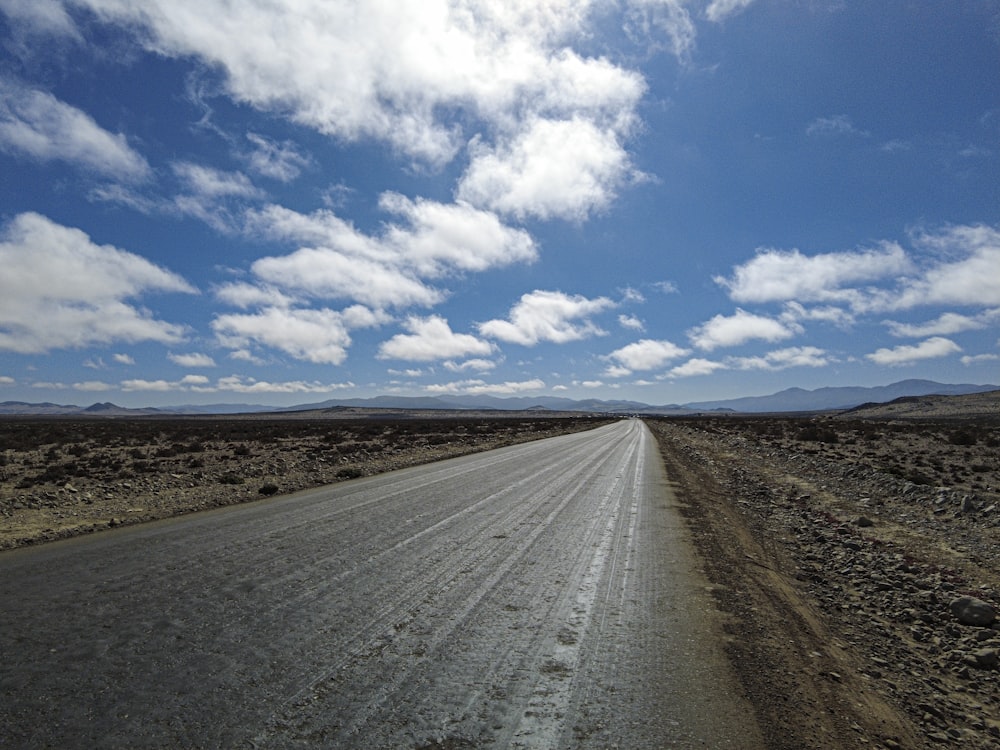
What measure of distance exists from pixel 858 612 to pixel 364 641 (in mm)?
5064

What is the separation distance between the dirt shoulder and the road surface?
1.37 ft

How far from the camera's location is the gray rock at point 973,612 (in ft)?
17.2

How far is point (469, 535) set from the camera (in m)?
7.92

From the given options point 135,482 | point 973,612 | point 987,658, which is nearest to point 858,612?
point 973,612

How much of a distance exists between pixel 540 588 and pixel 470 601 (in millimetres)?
857

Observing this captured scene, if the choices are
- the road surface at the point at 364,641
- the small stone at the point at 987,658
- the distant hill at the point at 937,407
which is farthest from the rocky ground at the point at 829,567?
the distant hill at the point at 937,407

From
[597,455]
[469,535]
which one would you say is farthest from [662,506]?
[597,455]

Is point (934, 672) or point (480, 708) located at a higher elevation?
point (480, 708)

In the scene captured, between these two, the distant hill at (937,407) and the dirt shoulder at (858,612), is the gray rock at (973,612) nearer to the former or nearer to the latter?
the dirt shoulder at (858,612)

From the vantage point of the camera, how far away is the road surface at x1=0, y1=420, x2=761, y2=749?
3096 mm

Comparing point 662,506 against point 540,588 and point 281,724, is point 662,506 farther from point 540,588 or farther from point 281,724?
point 281,724

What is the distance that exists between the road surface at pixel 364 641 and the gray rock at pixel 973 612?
2.47 m

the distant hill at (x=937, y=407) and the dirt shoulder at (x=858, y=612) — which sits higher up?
the distant hill at (x=937, y=407)

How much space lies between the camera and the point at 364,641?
421 centimetres
